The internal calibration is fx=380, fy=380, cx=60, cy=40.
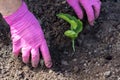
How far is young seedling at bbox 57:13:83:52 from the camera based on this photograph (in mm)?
1842

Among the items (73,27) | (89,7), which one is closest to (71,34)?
(73,27)

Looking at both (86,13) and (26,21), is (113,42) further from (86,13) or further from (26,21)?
(26,21)

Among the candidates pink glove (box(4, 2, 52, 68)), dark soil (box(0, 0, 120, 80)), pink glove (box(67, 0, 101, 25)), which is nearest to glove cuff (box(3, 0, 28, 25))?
pink glove (box(4, 2, 52, 68))

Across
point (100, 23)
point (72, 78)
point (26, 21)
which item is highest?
point (26, 21)

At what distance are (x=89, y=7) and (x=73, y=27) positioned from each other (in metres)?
0.16

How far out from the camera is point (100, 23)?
6.41 ft

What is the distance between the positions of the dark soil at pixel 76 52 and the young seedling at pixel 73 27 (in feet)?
0.13

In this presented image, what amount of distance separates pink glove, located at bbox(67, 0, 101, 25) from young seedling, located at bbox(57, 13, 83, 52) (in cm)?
8

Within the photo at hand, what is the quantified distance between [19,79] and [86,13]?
49 cm

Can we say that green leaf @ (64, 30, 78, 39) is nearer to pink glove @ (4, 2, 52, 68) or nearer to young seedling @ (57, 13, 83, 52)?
young seedling @ (57, 13, 83, 52)

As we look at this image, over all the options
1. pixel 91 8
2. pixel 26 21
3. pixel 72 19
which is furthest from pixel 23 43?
pixel 91 8

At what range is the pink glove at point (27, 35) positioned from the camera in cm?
181

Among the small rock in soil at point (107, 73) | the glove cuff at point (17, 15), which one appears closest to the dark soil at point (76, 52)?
the small rock in soil at point (107, 73)

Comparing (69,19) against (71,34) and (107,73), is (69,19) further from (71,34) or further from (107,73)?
(107,73)
